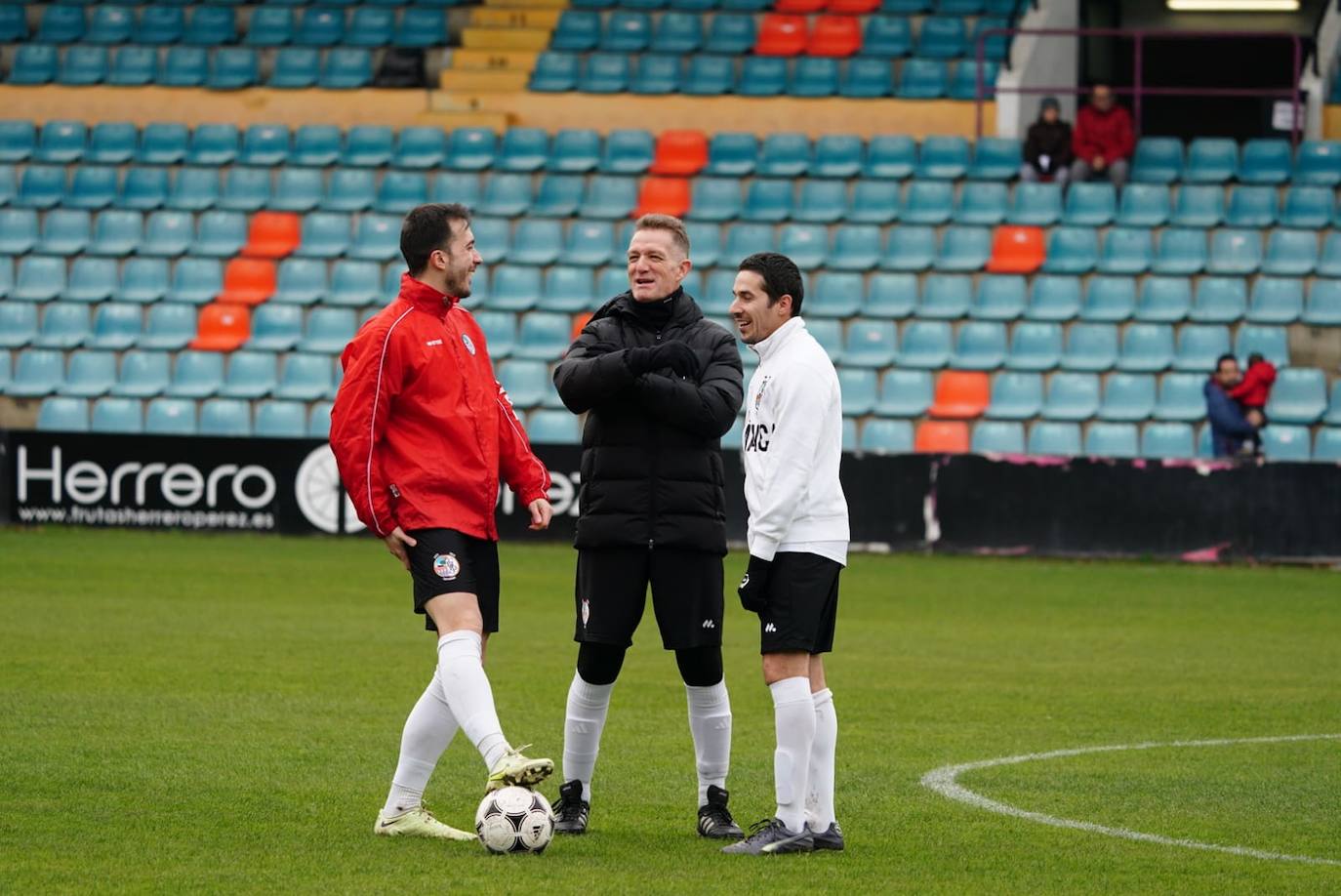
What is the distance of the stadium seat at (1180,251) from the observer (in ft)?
73.9

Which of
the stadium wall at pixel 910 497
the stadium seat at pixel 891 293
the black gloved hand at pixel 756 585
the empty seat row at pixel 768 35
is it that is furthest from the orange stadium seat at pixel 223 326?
the black gloved hand at pixel 756 585

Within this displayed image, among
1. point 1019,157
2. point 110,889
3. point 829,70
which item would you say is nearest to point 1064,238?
point 1019,157

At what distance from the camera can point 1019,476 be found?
19.1 meters

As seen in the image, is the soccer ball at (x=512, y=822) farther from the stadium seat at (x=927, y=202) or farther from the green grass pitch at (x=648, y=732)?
the stadium seat at (x=927, y=202)

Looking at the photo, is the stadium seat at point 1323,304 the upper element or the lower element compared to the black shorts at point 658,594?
upper

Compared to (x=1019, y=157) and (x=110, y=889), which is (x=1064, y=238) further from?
(x=110, y=889)

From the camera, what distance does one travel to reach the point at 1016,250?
23219 mm

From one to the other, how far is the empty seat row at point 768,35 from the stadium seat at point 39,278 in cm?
696

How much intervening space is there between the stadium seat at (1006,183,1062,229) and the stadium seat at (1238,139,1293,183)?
79.5 inches

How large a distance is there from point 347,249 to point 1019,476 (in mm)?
9204

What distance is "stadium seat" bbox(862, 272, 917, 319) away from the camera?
22.8 m

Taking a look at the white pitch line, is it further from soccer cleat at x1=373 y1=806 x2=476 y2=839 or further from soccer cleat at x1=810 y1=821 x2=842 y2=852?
soccer cleat at x1=373 y1=806 x2=476 y2=839

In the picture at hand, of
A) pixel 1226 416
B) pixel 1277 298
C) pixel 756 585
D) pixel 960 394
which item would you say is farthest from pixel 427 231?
pixel 1277 298

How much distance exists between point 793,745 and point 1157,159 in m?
19.0
